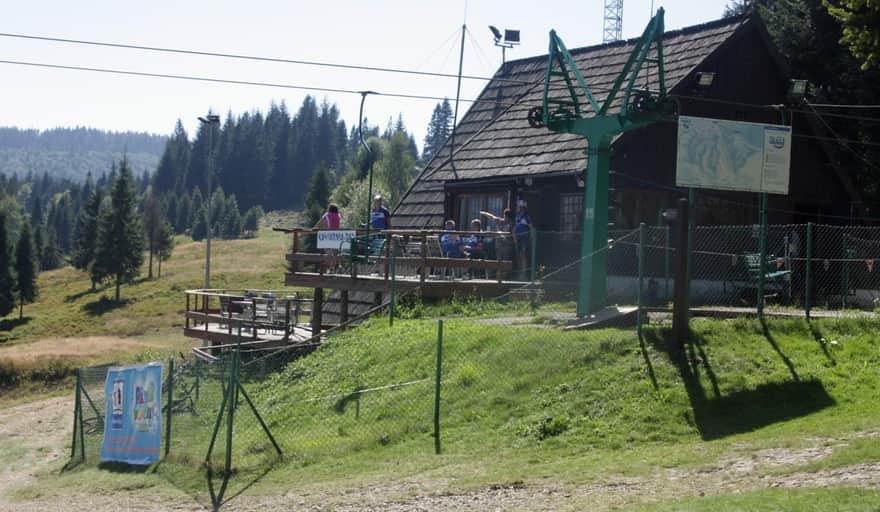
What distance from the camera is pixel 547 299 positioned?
2152 cm

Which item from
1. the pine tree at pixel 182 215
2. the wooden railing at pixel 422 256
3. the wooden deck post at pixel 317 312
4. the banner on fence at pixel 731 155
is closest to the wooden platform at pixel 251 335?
the wooden deck post at pixel 317 312

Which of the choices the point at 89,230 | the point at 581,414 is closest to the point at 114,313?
the point at 89,230

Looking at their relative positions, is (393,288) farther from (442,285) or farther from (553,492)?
(553,492)

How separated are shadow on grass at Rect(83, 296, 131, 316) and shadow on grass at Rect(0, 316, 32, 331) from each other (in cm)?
494

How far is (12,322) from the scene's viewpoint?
8706cm

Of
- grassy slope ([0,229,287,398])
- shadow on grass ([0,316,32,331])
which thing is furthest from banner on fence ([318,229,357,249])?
shadow on grass ([0,316,32,331])

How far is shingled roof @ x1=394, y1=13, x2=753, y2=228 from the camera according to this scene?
2541 cm

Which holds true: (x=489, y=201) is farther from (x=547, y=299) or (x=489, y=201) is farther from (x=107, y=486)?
(x=107, y=486)

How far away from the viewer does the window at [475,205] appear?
27.6m

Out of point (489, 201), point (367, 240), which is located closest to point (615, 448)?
point (367, 240)

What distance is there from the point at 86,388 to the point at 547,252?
35.3 ft

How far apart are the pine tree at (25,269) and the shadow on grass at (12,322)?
1387 millimetres

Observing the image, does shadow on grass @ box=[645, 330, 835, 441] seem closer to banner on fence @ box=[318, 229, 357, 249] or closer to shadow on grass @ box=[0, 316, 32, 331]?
banner on fence @ box=[318, 229, 357, 249]

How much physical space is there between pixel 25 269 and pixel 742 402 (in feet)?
290
